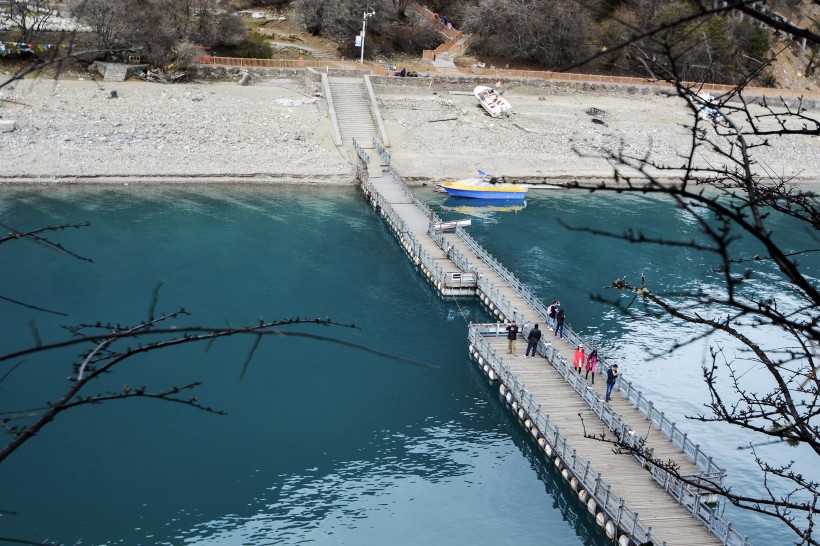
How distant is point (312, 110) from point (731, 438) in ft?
135

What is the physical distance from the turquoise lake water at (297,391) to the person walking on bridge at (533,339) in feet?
6.57

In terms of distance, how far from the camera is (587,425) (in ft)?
88.5

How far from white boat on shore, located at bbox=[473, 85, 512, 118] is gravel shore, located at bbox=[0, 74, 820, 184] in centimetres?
67

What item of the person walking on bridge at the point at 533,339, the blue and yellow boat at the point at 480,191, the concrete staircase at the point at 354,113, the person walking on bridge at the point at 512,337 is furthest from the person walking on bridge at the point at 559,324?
the concrete staircase at the point at 354,113

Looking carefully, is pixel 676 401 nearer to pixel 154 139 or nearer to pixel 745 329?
pixel 745 329

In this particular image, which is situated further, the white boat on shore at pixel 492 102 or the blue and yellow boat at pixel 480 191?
the white boat on shore at pixel 492 102

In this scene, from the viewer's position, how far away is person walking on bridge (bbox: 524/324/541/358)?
1227 inches

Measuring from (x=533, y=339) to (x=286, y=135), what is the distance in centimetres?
3265

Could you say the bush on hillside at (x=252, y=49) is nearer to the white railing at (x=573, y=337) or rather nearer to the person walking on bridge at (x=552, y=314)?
Result: the white railing at (x=573, y=337)

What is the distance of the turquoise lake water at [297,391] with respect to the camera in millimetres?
24016

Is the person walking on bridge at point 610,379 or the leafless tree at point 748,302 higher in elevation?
the leafless tree at point 748,302

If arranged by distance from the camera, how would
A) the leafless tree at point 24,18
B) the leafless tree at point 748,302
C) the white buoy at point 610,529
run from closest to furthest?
the leafless tree at point 748,302, the leafless tree at point 24,18, the white buoy at point 610,529

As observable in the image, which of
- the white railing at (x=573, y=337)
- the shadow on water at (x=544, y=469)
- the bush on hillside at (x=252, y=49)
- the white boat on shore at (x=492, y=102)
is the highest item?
the bush on hillside at (x=252, y=49)

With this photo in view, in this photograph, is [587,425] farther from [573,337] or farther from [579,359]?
[573,337]
